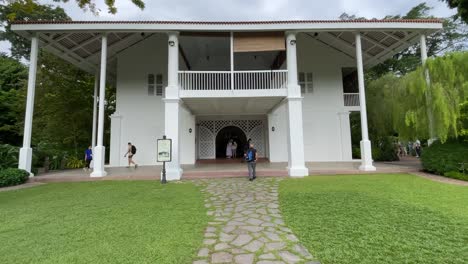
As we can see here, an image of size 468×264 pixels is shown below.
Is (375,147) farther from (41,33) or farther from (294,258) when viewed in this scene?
(41,33)

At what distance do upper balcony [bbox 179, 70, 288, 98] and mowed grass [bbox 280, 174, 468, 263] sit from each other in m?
4.21

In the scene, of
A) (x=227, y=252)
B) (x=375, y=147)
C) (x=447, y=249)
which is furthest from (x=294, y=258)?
(x=375, y=147)

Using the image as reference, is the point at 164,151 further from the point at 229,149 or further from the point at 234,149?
the point at 234,149

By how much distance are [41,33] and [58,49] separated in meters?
1.50

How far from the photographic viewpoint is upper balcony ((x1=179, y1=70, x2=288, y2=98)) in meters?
9.51

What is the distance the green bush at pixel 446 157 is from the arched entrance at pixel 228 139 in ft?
31.2

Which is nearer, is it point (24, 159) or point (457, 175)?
point (457, 175)

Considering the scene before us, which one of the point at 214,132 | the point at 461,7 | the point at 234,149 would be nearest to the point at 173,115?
the point at 214,132

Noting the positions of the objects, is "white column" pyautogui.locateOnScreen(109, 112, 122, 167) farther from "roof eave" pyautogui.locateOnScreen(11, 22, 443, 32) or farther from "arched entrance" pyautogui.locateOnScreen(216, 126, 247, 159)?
"arched entrance" pyautogui.locateOnScreen(216, 126, 247, 159)

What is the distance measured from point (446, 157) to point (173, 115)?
31.6 ft

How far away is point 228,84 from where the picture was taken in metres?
11.6

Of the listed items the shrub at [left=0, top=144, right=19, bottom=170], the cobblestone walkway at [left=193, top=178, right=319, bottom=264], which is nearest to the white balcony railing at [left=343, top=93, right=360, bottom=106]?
the cobblestone walkway at [left=193, top=178, right=319, bottom=264]

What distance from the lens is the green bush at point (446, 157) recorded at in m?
8.19

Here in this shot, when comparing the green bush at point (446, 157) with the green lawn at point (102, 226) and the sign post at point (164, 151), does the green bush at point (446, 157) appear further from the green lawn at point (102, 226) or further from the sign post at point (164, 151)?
the sign post at point (164, 151)
